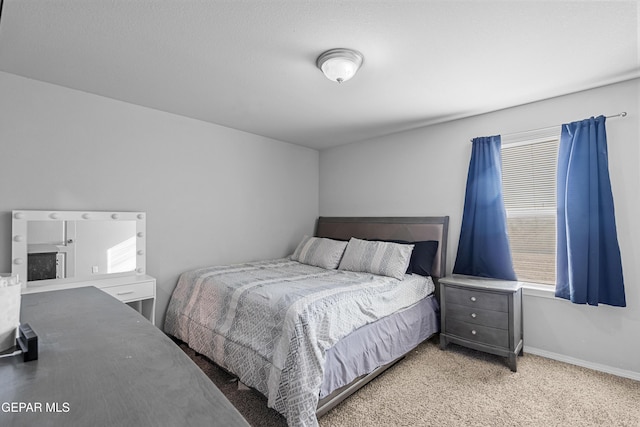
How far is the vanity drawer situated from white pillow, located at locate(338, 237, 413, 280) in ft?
6.26

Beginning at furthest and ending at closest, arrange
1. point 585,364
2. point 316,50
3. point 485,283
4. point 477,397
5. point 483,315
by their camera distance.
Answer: point 485,283 → point 483,315 → point 585,364 → point 477,397 → point 316,50

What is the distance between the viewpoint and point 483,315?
2777 millimetres

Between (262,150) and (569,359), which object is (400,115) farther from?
(569,359)

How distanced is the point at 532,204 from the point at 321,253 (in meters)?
2.24

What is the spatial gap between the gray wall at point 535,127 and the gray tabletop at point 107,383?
322cm

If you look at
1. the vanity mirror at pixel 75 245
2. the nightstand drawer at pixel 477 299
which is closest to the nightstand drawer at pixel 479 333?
the nightstand drawer at pixel 477 299

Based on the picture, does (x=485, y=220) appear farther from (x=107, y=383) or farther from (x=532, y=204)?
(x=107, y=383)

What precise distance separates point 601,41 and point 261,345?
2936 millimetres

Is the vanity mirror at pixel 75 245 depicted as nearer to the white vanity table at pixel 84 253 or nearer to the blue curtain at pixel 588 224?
the white vanity table at pixel 84 253

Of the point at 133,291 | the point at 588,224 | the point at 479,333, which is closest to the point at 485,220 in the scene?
the point at 588,224

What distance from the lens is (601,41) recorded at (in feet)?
6.40

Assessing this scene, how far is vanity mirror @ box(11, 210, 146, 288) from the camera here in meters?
2.40

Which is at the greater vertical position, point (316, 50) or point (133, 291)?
point (316, 50)

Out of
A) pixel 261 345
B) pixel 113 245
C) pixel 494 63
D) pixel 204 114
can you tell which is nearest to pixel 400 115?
pixel 494 63
